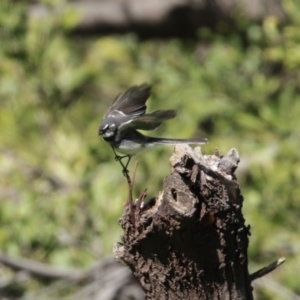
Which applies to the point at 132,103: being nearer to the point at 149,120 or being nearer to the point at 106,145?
the point at 149,120

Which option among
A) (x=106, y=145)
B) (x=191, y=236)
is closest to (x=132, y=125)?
(x=191, y=236)

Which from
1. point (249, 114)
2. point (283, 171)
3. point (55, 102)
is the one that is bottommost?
point (283, 171)

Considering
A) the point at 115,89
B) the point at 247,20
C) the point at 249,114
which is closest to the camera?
the point at 249,114

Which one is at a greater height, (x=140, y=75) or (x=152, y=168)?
(x=140, y=75)

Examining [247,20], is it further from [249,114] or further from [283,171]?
[283,171]

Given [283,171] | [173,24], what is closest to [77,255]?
[283,171]

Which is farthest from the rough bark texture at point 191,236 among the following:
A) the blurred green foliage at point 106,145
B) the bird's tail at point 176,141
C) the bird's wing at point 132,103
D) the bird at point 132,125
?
the blurred green foliage at point 106,145

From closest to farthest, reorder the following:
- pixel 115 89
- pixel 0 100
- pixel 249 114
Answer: pixel 249 114 → pixel 0 100 → pixel 115 89
